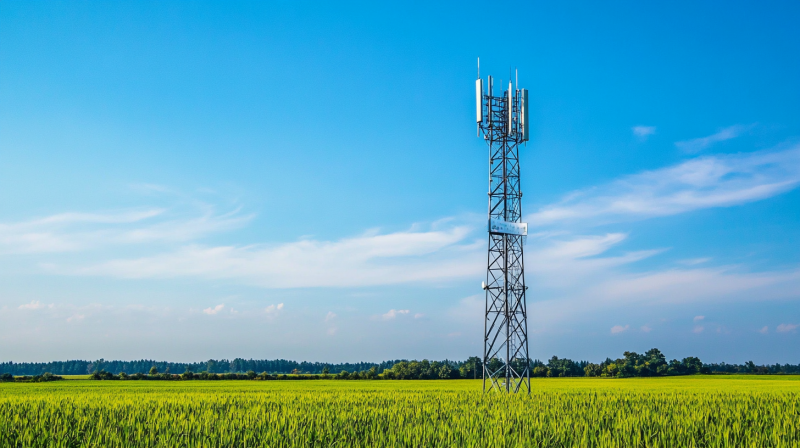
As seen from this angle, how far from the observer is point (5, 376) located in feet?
236

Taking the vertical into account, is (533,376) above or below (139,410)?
below

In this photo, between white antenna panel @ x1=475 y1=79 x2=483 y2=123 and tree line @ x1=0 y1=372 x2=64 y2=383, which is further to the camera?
tree line @ x1=0 y1=372 x2=64 y2=383

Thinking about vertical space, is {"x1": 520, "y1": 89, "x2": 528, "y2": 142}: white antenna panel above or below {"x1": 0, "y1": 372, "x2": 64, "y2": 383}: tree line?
above

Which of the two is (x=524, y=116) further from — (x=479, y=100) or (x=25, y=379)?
(x=25, y=379)

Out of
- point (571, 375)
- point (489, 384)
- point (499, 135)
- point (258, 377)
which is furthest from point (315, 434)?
point (571, 375)

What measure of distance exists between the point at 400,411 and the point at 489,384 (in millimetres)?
17317

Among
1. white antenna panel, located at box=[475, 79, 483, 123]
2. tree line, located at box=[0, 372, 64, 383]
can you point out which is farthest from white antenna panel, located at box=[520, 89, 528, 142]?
tree line, located at box=[0, 372, 64, 383]

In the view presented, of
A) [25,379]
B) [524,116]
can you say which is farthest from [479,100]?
[25,379]

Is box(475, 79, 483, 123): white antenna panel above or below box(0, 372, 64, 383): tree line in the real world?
above

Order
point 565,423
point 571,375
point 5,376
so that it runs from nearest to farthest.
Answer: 1. point 565,423
2. point 5,376
3. point 571,375

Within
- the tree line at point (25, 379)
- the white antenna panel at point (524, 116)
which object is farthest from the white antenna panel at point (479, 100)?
the tree line at point (25, 379)

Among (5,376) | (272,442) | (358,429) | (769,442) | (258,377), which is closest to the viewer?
(272,442)

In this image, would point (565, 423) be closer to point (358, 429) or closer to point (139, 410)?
point (358, 429)

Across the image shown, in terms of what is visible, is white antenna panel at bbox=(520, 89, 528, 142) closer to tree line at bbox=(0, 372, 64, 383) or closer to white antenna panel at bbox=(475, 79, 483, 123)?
white antenna panel at bbox=(475, 79, 483, 123)
